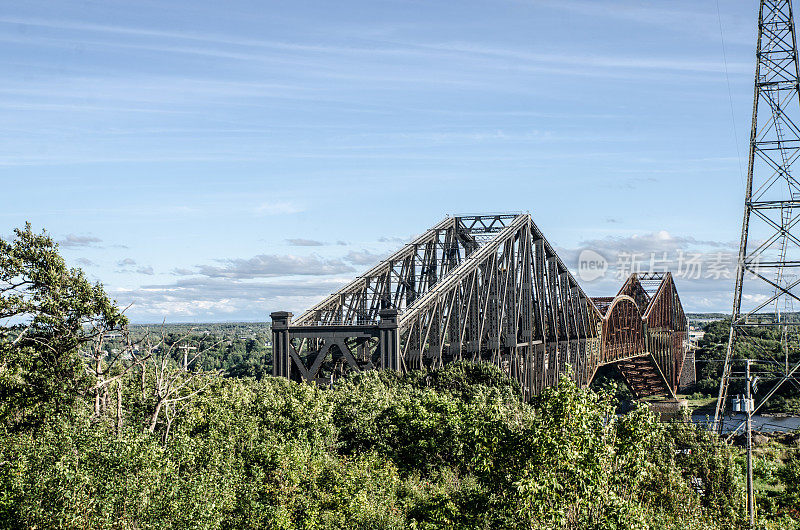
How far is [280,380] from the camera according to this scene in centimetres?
5259

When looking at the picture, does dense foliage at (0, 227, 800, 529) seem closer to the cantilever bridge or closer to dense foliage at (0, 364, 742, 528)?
dense foliage at (0, 364, 742, 528)

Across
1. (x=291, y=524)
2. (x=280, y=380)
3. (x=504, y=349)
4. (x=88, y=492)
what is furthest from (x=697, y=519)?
(x=504, y=349)

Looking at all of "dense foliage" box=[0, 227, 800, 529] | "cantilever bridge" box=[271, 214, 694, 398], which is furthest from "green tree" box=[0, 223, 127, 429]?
"cantilever bridge" box=[271, 214, 694, 398]

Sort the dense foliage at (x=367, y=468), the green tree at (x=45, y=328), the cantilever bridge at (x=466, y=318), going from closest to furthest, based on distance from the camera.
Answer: the dense foliage at (x=367, y=468) < the green tree at (x=45, y=328) < the cantilever bridge at (x=466, y=318)

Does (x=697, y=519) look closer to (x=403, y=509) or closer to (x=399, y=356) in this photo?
(x=403, y=509)

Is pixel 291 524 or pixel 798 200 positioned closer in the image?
pixel 291 524

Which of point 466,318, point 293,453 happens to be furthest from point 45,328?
point 466,318

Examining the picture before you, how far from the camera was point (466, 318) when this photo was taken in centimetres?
6900

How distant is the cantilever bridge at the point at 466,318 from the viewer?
60.8 m

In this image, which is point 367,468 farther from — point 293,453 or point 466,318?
point 466,318

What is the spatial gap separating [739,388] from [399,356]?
82.3m

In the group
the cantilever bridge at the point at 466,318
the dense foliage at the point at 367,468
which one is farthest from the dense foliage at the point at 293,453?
the cantilever bridge at the point at 466,318

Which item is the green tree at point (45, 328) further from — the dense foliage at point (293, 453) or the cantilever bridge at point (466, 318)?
the cantilever bridge at point (466, 318)

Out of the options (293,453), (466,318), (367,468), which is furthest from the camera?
(466,318)
